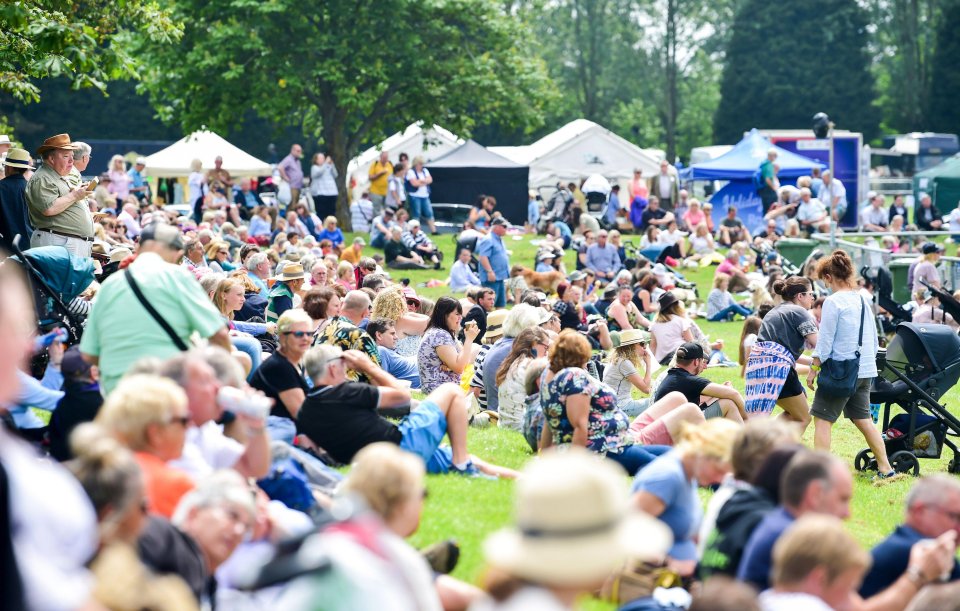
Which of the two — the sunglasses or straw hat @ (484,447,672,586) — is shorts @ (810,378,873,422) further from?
straw hat @ (484,447,672,586)

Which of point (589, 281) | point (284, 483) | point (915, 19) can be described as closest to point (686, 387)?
point (284, 483)

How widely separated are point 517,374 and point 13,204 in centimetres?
441

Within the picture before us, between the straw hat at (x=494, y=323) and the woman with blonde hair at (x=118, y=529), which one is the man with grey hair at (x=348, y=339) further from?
the woman with blonde hair at (x=118, y=529)

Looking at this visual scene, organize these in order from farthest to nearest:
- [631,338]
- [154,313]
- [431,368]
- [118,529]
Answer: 1. [631,338]
2. [431,368]
3. [154,313]
4. [118,529]

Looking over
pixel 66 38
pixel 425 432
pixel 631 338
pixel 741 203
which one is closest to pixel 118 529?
pixel 425 432

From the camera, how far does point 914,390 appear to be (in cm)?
1142

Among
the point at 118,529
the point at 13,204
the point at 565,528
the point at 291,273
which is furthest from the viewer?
the point at 291,273

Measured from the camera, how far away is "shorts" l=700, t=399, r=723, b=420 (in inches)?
437

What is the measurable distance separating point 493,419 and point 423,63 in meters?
21.0

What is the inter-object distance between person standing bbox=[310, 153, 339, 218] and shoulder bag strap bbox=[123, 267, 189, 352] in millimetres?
24994

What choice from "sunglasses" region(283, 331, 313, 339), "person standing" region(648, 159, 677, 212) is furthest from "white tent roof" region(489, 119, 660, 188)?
"sunglasses" region(283, 331, 313, 339)

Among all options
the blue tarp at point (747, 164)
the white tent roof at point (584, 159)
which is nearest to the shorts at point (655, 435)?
the blue tarp at point (747, 164)

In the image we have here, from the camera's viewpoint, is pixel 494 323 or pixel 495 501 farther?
pixel 494 323

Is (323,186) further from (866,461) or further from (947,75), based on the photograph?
(947,75)
